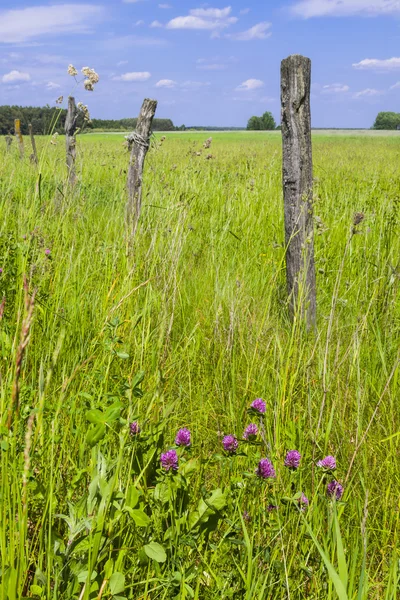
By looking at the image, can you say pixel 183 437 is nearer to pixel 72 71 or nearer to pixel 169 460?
pixel 169 460

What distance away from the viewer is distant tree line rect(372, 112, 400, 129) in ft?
397

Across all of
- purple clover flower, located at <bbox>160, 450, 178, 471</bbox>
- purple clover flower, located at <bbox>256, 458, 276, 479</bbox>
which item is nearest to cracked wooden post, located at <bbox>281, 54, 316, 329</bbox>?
purple clover flower, located at <bbox>256, 458, 276, 479</bbox>

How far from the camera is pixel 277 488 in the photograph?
168 cm

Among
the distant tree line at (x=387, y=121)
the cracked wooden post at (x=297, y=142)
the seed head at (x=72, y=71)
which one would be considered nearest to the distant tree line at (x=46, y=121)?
the seed head at (x=72, y=71)

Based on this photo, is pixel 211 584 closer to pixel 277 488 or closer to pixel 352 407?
pixel 277 488

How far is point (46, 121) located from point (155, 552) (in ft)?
9.97

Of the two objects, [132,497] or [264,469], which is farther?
[264,469]

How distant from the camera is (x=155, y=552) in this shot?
4.03 ft

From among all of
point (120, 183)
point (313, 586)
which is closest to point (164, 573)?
point (313, 586)

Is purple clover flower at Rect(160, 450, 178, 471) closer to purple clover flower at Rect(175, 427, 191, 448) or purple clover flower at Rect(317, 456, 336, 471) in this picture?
purple clover flower at Rect(175, 427, 191, 448)

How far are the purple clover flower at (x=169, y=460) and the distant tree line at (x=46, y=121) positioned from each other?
2.26m

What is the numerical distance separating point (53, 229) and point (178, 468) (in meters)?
2.51

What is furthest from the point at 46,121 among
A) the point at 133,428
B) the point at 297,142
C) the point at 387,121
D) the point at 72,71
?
the point at 387,121

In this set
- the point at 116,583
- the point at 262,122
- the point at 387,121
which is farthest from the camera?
the point at 387,121
